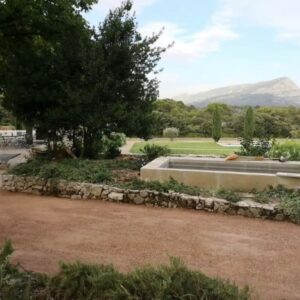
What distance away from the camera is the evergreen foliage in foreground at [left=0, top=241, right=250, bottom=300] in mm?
2805

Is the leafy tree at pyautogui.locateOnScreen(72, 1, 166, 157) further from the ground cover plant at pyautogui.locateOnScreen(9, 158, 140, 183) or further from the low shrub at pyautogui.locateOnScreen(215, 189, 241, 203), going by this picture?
the low shrub at pyautogui.locateOnScreen(215, 189, 241, 203)

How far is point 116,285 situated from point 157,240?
279cm

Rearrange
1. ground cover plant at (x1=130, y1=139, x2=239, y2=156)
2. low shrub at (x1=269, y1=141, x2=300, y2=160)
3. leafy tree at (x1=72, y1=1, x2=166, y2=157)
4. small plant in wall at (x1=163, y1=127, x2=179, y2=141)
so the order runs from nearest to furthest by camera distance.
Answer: leafy tree at (x1=72, y1=1, x2=166, y2=157), low shrub at (x1=269, y1=141, x2=300, y2=160), ground cover plant at (x1=130, y1=139, x2=239, y2=156), small plant in wall at (x1=163, y1=127, x2=179, y2=141)

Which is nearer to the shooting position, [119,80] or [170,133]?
[119,80]

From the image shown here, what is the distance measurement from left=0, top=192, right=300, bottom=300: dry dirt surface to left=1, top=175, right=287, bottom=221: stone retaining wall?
23 cm

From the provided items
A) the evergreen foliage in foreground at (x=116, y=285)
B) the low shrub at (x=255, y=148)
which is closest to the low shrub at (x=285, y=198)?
the low shrub at (x=255, y=148)

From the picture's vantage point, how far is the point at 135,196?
26.0ft

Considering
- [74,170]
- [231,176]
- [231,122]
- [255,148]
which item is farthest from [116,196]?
[231,122]

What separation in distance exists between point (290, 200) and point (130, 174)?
3.81 metres

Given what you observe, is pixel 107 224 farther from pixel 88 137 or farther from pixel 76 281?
pixel 88 137

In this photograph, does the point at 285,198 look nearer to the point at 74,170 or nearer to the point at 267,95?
the point at 74,170

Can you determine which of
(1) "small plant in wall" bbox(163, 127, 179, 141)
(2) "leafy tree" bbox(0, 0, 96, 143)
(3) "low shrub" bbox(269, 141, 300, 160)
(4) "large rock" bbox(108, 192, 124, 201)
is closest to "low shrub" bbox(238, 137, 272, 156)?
(3) "low shrub" bbox(269, 141, 300, 160)

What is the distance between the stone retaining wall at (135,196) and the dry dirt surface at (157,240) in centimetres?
23

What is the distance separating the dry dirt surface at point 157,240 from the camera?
4.61 m
